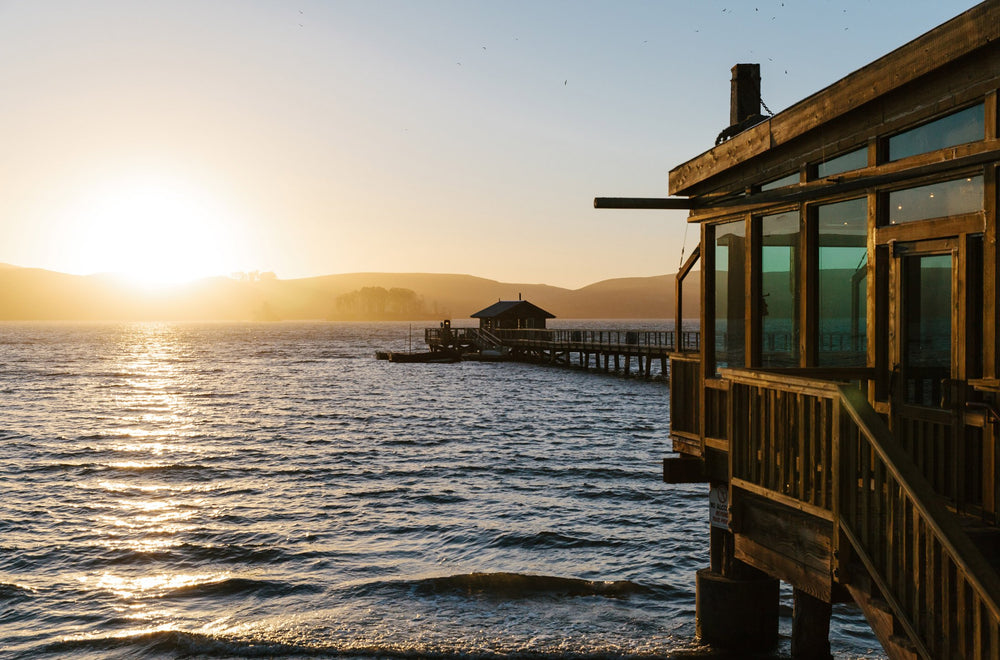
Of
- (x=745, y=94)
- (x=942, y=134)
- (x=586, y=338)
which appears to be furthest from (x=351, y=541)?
(x=586, y=338)

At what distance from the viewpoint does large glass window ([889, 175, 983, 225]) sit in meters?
5.62

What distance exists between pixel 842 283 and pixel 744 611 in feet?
14.3

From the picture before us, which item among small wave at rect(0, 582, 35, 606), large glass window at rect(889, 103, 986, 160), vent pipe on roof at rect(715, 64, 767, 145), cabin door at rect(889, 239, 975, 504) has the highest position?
vent pipe on roof at rect(715, 64, 767, 145)

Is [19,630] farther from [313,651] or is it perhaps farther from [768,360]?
[768,360]

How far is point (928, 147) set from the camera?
5.96m

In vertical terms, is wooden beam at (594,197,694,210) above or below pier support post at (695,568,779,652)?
above

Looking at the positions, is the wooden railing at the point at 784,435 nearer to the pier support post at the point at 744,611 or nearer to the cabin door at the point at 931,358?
the cabin door at the point at 931,358

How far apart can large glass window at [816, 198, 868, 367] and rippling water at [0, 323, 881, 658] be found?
488 centimetres

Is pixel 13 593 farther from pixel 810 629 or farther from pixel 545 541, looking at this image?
pixel 810 629

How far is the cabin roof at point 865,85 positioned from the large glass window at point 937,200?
0.80 meters

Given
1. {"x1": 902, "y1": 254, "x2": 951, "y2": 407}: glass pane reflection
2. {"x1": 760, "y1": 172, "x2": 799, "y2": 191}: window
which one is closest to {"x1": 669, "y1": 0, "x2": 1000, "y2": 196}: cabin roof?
{"x1": 760, "y1": 172, "x2": 799, "y2": 191}: window

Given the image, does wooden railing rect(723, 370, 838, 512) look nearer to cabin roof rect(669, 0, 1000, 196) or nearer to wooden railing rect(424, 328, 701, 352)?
cabin roof rect(669, 0, 1000, 196)

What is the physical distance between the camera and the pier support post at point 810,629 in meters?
8.88

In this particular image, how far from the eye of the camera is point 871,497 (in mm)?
5395
